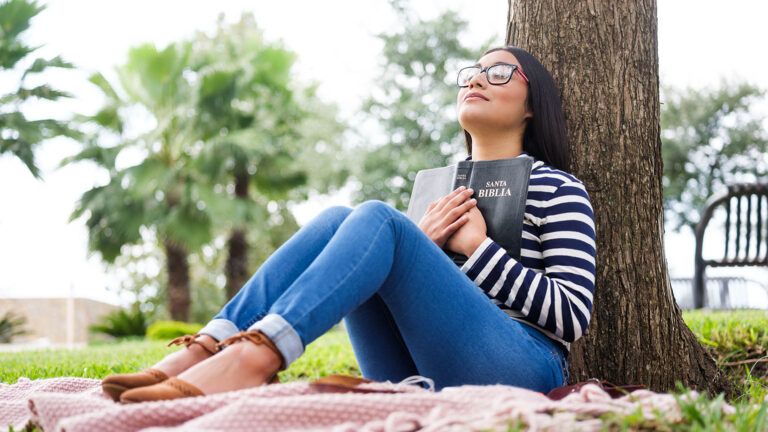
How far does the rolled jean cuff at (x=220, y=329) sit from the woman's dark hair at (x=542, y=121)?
1.26 m

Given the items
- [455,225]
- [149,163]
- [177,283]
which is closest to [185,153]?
[149,163]

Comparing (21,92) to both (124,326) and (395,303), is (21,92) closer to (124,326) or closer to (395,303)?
(124,326)

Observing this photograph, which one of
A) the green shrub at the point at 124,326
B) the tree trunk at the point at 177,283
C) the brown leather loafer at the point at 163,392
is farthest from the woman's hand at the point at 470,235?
the green shrub at the point at 124,326

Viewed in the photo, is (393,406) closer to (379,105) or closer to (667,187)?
(379,105)

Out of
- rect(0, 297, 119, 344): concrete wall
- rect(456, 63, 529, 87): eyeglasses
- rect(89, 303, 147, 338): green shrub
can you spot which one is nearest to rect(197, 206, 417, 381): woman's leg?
rect(456, 63, 529, 87): eyeglasses

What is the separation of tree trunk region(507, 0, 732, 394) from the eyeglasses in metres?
0.46

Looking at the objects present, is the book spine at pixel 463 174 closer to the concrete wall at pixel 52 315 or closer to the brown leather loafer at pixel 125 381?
the brown leather loafer at pixel 125 381

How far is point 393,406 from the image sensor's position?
5.89 feet

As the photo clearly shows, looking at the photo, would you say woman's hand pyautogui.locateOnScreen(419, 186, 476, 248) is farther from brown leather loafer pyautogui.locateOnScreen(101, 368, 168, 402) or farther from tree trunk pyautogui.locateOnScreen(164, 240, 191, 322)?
tree trunk pyautogui.locateOnScreen(164, 240, 191, 322)

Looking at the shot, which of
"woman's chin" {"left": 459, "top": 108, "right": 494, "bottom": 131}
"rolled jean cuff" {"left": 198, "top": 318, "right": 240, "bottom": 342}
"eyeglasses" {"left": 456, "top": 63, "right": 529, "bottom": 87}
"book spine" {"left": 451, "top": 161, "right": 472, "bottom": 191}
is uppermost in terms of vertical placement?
"eyeglasses" {"left": 456, "top": 63, "right": 529, "bottom": 87}

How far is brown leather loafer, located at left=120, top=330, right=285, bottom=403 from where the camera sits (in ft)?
6.08

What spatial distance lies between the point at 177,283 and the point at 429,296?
14799 mm

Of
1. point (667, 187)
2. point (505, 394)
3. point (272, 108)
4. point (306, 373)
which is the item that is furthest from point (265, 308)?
point (667, 187)

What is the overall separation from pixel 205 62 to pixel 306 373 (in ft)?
40.0
